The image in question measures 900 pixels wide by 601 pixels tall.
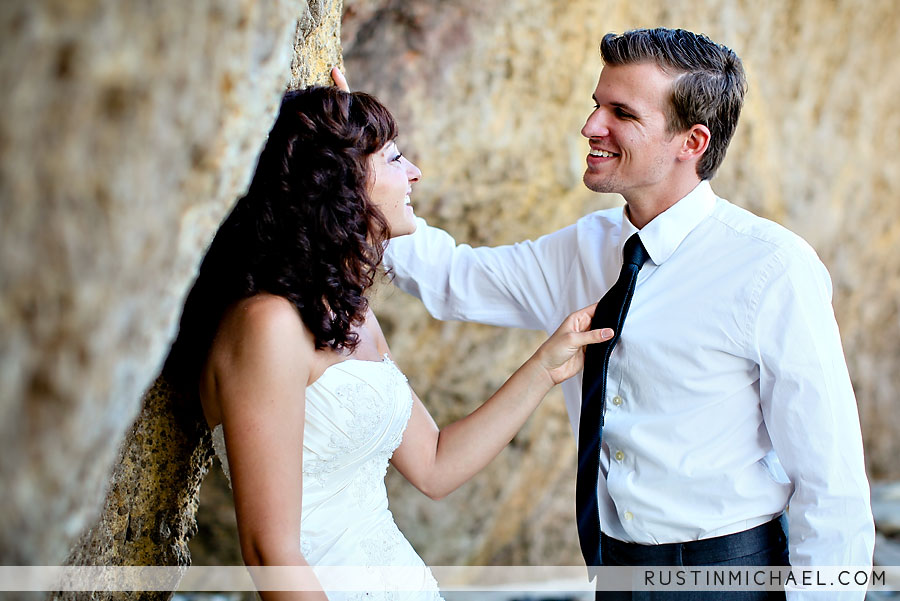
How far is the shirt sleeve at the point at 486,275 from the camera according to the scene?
2.45 metres

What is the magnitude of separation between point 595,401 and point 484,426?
0.98 ft

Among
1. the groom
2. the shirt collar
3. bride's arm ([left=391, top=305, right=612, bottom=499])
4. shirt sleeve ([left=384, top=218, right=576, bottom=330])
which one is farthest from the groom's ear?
bride's arm ([left=391, top=305, right=612, bottom=499])

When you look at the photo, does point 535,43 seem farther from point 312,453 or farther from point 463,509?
point 312,453

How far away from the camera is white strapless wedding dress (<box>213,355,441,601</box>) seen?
5.76ft

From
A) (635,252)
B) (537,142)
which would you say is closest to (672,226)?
(635,252)

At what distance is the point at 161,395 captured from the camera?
189 cm

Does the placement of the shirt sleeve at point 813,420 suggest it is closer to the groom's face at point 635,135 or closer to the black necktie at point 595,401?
the black necktie at point 595,401

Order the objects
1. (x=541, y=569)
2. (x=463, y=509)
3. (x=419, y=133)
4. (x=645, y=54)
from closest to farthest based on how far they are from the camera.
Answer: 1. (x=645, y=54)
2. (x=419, y=133)
3. (x=463, y=509)
4. (x=541, y=569)

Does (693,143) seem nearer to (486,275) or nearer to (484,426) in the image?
(486,275)

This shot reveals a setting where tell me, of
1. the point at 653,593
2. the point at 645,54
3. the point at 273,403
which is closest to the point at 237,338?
the point at 273,403

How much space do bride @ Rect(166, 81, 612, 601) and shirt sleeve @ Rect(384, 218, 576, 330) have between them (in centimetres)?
46

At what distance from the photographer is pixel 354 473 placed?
6.20 feet

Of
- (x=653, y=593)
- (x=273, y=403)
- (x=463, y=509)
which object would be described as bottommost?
(x=463, y=509)

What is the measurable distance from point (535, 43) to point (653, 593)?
2.51 meters
